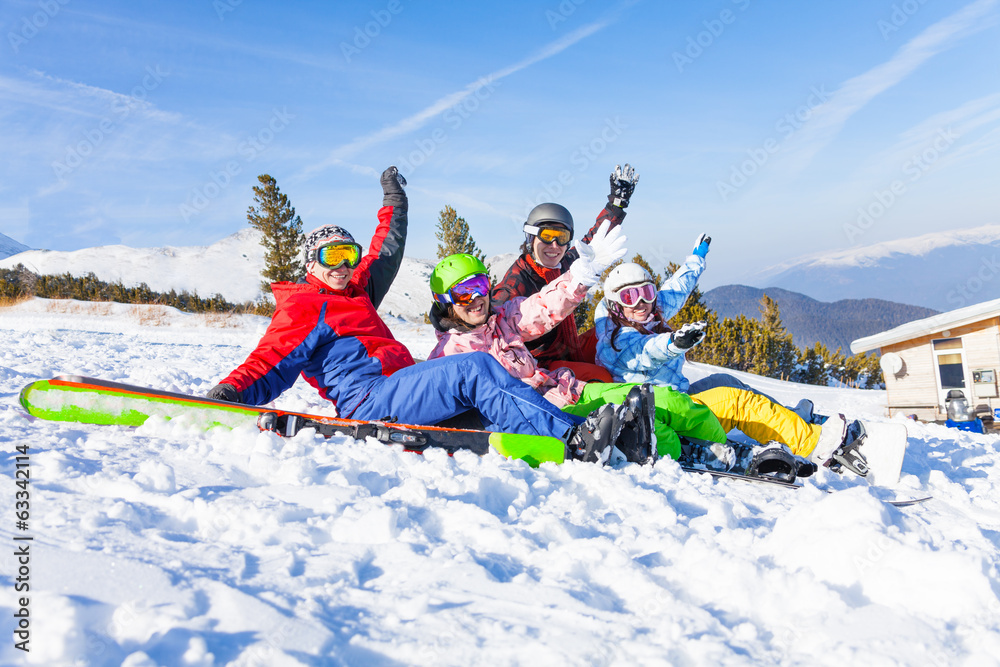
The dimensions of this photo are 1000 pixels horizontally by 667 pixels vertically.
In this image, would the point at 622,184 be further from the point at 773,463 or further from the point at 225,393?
the point at 225,393

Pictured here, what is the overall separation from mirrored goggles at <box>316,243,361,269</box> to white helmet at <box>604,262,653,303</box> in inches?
75.9

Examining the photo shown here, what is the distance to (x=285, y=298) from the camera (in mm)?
3895

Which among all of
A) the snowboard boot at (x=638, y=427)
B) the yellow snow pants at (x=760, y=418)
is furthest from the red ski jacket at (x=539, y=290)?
the snowboard boot at (x=638, y=427)

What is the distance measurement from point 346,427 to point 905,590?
258 cm

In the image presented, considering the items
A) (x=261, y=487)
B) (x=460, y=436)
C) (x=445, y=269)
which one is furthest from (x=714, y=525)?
(x=445, y=269)

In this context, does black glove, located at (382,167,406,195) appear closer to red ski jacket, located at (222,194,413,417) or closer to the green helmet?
red ski jacket, located at (222,194,413,417)

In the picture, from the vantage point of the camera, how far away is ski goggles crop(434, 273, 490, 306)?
3.92 metres

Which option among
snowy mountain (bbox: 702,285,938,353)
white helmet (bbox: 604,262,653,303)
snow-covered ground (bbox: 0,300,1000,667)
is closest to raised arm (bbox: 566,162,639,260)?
white helmet (bbox: 604,262,653,303)

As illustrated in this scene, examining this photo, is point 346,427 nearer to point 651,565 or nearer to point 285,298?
point 285,298

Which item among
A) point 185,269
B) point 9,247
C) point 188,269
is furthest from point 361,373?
point 9,247

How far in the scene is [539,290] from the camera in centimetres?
482

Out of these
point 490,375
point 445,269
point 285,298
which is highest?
point 445,269

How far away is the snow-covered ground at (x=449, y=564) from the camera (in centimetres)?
134

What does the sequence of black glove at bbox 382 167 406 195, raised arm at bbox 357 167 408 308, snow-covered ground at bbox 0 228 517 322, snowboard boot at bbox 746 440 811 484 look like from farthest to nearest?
snow-covered ground at bbox 0 228 517 322
black glove at bbox 382 167 406 195
raised arm at bbox 357 167 408 308
snowboard boot at bbox 746 440 811 484
